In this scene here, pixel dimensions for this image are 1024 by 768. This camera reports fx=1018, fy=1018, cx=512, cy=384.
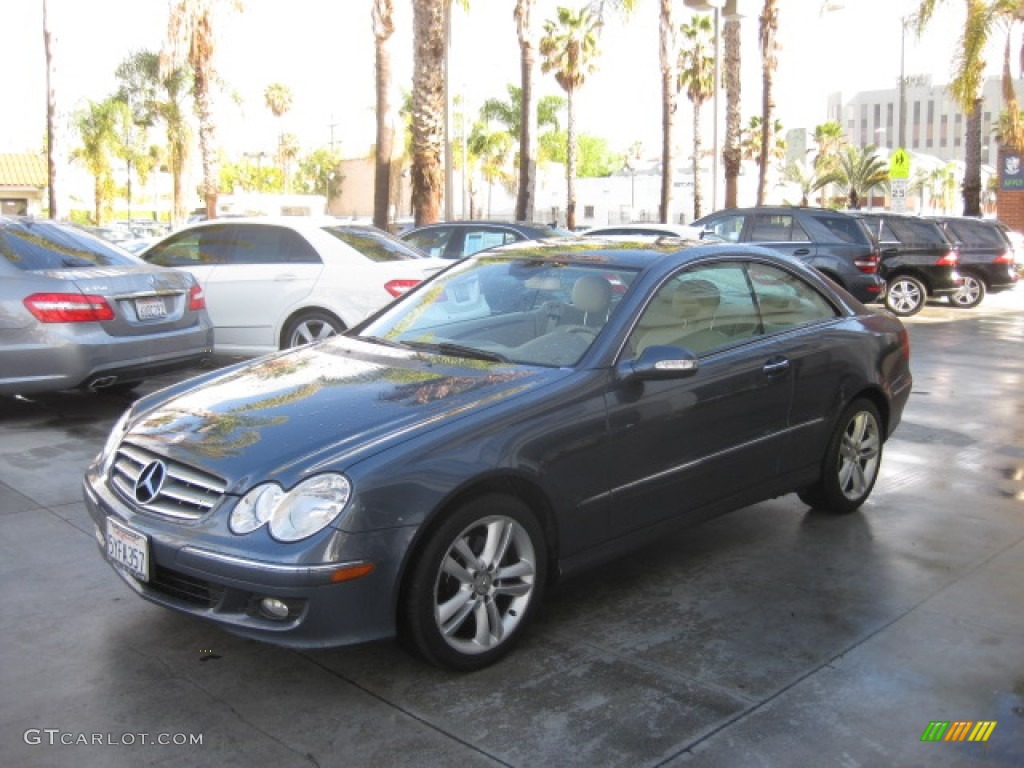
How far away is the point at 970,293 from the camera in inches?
731

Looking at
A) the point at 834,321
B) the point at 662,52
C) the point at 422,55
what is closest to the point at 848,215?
the point at 422,55

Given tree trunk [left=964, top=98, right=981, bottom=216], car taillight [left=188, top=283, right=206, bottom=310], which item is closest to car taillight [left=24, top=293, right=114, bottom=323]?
car taillight [left=188, top=283, right=206, bottom=310]

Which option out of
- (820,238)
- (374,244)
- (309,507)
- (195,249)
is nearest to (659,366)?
(309,507)

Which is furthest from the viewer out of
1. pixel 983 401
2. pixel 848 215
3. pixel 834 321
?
pixel 848 215

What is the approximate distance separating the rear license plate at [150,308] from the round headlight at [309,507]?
16.4 feet

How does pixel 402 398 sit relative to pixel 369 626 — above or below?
above

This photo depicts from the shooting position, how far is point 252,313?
9.74 metres

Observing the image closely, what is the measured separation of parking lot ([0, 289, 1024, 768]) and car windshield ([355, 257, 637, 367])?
113 centimetres

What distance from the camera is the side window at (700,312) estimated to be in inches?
178

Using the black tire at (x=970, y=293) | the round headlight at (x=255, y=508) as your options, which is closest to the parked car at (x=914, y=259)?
the black tire at (x=970, y=293)

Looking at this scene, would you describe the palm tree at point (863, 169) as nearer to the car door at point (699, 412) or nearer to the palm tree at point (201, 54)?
the palm tree at point (201, 54)

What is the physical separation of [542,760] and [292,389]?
1.81m

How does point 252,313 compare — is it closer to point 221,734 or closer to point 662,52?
point 221,734

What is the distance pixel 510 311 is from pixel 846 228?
12175mm
